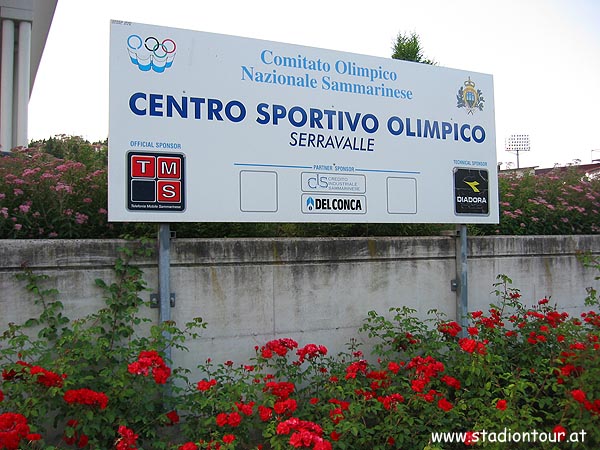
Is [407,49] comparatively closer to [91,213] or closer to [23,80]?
[91,213]

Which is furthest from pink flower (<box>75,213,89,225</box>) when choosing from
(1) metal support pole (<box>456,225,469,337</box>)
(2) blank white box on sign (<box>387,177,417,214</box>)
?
(1) metal support pole (<box>456,225,469,337</box>)

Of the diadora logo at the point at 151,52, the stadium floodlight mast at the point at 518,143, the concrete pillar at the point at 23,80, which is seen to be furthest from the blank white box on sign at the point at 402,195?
the stadium floodlight mast at the point at 518,143

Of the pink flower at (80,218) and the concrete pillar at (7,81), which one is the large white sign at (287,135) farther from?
the concrete pillar at (7,81)

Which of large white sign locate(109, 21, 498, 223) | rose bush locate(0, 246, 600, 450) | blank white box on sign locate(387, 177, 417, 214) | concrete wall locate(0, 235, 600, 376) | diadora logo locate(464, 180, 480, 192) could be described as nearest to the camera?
rose bush locate(0, 246, 600, 450)

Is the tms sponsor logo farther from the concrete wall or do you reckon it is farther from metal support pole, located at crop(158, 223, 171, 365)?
metal support pole, located at crop(158, 223, 171, 365)

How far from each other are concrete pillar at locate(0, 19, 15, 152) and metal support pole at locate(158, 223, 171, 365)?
14.3 meters

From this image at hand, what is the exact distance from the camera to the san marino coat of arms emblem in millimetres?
5203

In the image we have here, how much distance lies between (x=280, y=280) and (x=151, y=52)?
204cm

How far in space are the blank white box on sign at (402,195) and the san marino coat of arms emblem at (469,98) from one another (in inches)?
39.7

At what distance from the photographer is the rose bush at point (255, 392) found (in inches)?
124

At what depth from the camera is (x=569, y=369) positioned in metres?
3.60

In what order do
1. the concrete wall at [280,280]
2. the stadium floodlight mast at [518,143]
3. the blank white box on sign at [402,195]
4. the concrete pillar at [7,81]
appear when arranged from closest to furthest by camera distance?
the concrete wall at [280,280] → the blank white box on sign at [402,195] → the concrete pillar at [7,81] → the stadium floodlight mast at [518,143]

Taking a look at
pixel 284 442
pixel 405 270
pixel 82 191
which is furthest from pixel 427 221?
pixel 82 191

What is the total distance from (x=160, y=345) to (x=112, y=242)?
87cm
